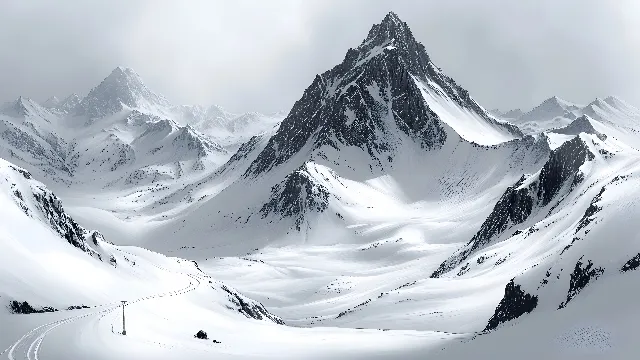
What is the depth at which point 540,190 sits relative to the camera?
4493 inches

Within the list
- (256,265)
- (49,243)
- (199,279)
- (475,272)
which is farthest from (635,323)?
(256,265)

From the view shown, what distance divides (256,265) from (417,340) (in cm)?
14514

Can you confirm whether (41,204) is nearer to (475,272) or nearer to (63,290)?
(63,290)

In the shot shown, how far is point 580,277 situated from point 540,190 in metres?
82.6

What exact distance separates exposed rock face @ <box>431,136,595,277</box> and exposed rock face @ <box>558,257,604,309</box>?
248 feet

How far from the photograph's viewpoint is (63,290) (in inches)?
1937

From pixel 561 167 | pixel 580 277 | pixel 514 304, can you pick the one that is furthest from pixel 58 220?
pixel 561 167

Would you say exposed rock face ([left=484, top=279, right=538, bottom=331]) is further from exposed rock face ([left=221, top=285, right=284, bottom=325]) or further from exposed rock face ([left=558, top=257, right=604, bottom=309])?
exposed rock face ([left=221, top=285, right=284, bottom=325])

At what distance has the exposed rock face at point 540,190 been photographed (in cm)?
11012

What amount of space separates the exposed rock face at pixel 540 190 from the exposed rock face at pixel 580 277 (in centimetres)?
7573

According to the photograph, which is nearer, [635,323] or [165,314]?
[635,323]

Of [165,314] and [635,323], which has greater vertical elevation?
[165,314]

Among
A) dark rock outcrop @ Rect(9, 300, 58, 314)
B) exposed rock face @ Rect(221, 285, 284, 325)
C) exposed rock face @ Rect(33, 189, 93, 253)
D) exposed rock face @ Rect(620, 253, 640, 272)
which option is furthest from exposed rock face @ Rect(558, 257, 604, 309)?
exposed rock face @ Rect(33, 189, 93, 253)

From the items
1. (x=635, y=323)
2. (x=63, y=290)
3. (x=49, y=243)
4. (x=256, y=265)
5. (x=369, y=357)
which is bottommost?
(x=635, y=323)
